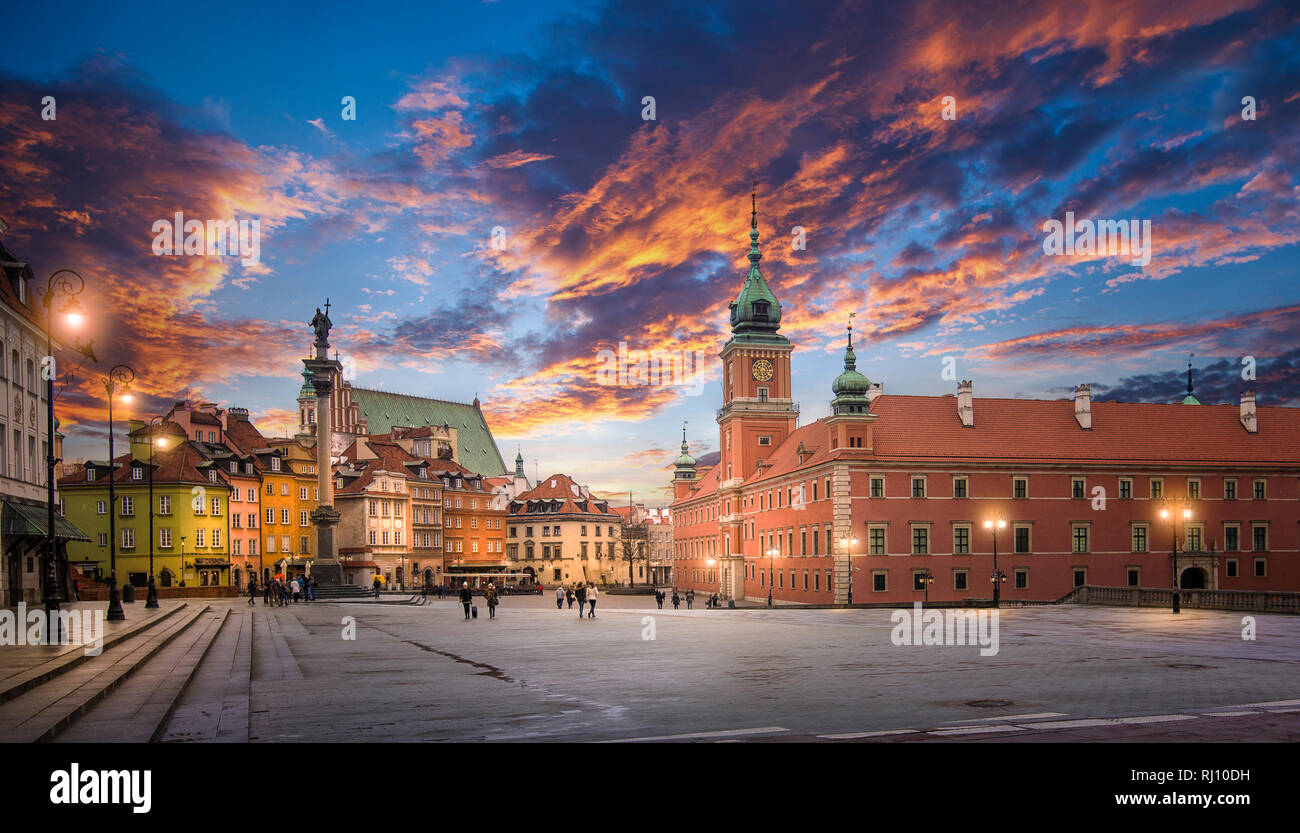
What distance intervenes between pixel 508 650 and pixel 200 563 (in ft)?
203

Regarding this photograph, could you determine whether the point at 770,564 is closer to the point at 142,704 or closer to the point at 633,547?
the point at 633,547

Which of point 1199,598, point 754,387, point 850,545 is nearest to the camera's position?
point 1199,598

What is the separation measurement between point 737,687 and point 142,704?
34.3ft

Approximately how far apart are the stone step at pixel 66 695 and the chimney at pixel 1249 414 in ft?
258

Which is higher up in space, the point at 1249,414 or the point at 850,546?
the point at 1249,414

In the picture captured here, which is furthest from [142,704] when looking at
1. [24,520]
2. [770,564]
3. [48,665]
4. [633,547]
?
[633,547]

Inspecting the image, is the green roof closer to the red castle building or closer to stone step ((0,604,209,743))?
the red castle building

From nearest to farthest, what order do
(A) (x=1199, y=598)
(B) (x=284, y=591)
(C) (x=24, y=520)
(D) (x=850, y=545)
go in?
1. (C) (x=24, y=520)
2. (A) (x=1199, y=598)
3. (B) (x=284, y=591)
4. (D) (x=850, y=545)

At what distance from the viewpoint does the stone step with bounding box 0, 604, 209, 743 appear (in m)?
12.2

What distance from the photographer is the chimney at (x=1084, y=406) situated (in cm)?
7288

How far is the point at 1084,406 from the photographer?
7312 cm

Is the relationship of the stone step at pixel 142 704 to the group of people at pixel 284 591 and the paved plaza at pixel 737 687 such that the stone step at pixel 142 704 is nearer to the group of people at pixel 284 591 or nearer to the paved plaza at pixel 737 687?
the paved plaza at pixel 737 687
